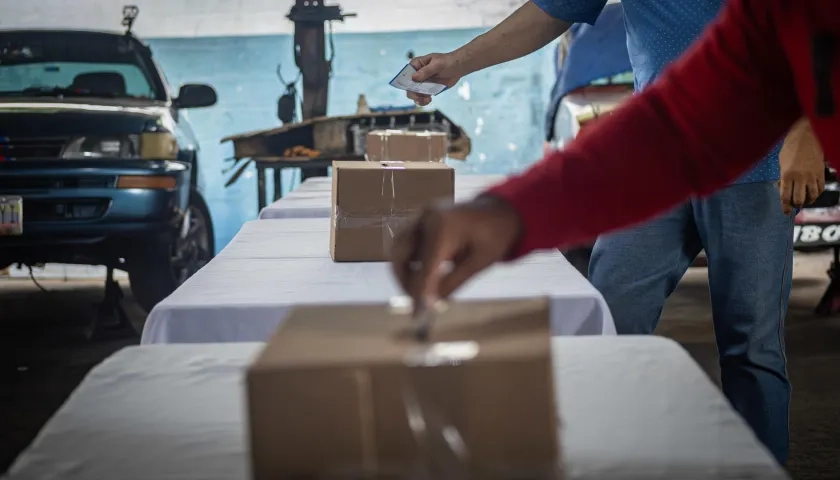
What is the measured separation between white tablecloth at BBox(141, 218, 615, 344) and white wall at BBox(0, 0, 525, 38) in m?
4.60

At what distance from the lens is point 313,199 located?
339 cm

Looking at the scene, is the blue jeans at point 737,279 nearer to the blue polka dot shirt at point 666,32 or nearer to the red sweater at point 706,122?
the blue polka dot shirt at point 666,32

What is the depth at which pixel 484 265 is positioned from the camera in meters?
0.93

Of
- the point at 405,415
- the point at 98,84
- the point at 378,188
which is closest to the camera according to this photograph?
the point at 405,415

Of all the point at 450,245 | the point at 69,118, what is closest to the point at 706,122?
the point at 450,245

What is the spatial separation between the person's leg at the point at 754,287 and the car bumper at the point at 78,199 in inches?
121

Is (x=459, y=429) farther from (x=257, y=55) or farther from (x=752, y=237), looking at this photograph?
(x=257, y=55)

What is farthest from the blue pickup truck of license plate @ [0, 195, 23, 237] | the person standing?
the person standing

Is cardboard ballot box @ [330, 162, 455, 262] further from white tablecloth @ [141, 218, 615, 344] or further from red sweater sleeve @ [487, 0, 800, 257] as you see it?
red sweater sleeve @ [487, 0, 800, 257]

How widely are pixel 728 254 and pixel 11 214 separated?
11.2 feet

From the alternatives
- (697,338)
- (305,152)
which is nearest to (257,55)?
(305,152)

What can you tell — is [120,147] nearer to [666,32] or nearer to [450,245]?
[666,32]

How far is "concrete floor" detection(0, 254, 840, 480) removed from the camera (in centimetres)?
304

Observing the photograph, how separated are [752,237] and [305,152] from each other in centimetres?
396
